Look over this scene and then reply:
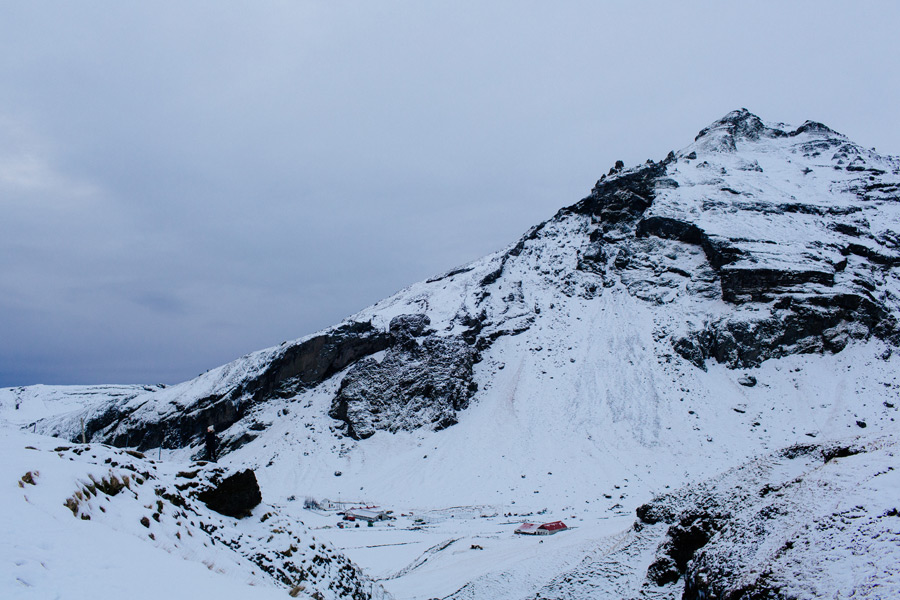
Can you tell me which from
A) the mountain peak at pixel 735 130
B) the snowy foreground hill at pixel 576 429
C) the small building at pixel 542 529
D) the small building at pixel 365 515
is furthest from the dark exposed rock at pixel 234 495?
the mountain peak at pixel 735 130

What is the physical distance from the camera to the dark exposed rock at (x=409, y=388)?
53938 millimetres

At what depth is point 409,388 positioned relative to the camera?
5662cm

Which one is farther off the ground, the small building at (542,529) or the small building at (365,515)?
the small building at (365,515)

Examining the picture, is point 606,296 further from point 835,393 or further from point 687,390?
point 835,393

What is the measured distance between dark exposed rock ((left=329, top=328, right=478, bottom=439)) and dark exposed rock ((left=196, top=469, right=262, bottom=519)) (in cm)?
3724

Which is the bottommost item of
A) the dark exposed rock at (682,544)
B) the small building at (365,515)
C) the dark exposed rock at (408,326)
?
the small building at (365,515)

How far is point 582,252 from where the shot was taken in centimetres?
7112

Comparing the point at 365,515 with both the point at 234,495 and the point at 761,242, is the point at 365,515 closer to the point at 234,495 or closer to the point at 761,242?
the point at 234,495

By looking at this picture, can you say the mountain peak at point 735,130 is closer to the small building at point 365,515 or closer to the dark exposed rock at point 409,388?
the dark exposed rock at point 409,388

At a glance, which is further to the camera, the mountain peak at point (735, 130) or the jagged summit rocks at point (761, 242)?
the mountain peak at point (735, 130)

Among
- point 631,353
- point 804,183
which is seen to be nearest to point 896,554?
point 631,353

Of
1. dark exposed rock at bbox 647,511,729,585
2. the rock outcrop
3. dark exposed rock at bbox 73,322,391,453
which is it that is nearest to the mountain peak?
the rock outcrop

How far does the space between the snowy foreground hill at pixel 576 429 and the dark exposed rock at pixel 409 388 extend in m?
0.30

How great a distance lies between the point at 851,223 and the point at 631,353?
3604 centimetres
